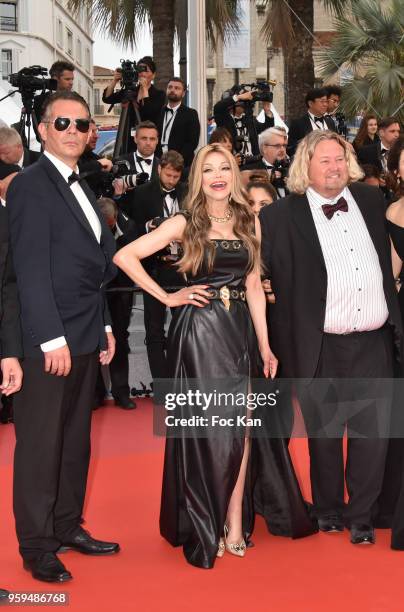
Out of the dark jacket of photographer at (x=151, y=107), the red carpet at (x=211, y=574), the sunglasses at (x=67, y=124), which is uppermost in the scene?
the dark jacket of photographer at (x=151, y=107)

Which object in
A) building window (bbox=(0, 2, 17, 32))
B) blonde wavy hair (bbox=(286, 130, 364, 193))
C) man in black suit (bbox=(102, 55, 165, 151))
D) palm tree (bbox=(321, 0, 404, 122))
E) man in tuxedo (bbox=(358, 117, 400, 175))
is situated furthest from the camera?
palm tree (bbox=(321, 0, 404, 122))

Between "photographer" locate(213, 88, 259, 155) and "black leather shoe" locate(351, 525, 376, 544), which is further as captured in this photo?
"photographer" locate(213, 88, 259, 155)

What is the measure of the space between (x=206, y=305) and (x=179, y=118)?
4782 millimetres

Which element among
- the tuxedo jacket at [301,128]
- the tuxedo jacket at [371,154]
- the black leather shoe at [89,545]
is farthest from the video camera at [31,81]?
the black leather shoe at [89,545]

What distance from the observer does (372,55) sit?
13672mm

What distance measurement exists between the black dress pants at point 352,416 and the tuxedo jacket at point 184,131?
450cm

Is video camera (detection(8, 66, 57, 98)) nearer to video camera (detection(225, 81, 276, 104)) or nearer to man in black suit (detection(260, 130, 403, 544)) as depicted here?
video camera (detection(225, 81, 276, 104))

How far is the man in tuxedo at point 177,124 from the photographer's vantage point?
8.55 meters

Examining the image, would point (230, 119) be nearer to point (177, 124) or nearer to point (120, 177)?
point (177, 124)

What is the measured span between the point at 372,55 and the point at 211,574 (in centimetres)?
1105

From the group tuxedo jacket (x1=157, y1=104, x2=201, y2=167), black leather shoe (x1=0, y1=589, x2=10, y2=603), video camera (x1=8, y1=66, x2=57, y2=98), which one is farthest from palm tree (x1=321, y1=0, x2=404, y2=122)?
black leather shoe (x1=0, y1=589, x2=10, y2=603)

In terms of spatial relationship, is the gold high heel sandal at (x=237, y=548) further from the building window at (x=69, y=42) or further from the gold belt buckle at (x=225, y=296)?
the building window at (x=69, y=42)

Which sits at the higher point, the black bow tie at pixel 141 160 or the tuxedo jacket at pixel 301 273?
the black bow tie at pixel 141 160

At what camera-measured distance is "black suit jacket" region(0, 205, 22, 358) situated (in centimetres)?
359
